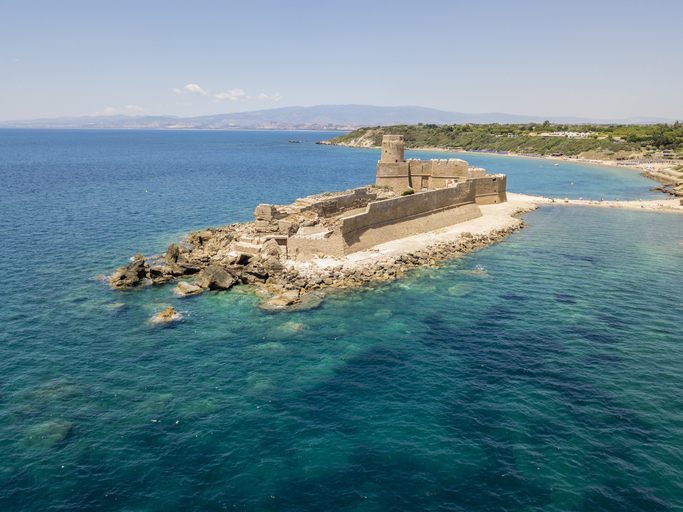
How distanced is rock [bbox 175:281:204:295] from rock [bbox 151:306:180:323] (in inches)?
132

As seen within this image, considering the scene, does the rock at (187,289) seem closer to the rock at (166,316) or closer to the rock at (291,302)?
the rock at (166,316)

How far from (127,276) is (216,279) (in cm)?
655

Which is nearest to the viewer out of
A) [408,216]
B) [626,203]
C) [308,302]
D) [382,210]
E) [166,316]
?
[166,316]

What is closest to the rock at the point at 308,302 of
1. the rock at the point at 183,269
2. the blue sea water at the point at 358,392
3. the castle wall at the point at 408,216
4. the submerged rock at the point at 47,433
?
the blue sea water at the point at 358,392

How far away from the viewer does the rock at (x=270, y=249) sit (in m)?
33.9

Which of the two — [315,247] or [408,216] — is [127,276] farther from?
[408,216]

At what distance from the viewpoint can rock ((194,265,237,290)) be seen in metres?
31.3

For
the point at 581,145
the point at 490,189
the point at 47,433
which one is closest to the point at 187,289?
the point at 47,433

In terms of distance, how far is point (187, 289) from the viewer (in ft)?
101

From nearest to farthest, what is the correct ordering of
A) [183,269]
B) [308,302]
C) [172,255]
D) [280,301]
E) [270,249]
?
[280,301] < [308,302] < [183,269] < [270,249] < [172,255]

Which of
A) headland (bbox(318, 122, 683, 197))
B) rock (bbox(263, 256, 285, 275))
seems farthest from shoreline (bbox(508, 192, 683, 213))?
rock (bbox(263, 256, 285, 275))

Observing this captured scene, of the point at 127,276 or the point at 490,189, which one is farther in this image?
the point at 490,189

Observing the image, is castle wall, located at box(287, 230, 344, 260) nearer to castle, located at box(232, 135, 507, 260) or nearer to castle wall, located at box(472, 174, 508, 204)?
castle, located at box(232, 135, 507, 260)

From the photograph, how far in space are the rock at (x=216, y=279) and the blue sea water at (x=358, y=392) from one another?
2.89 ft
